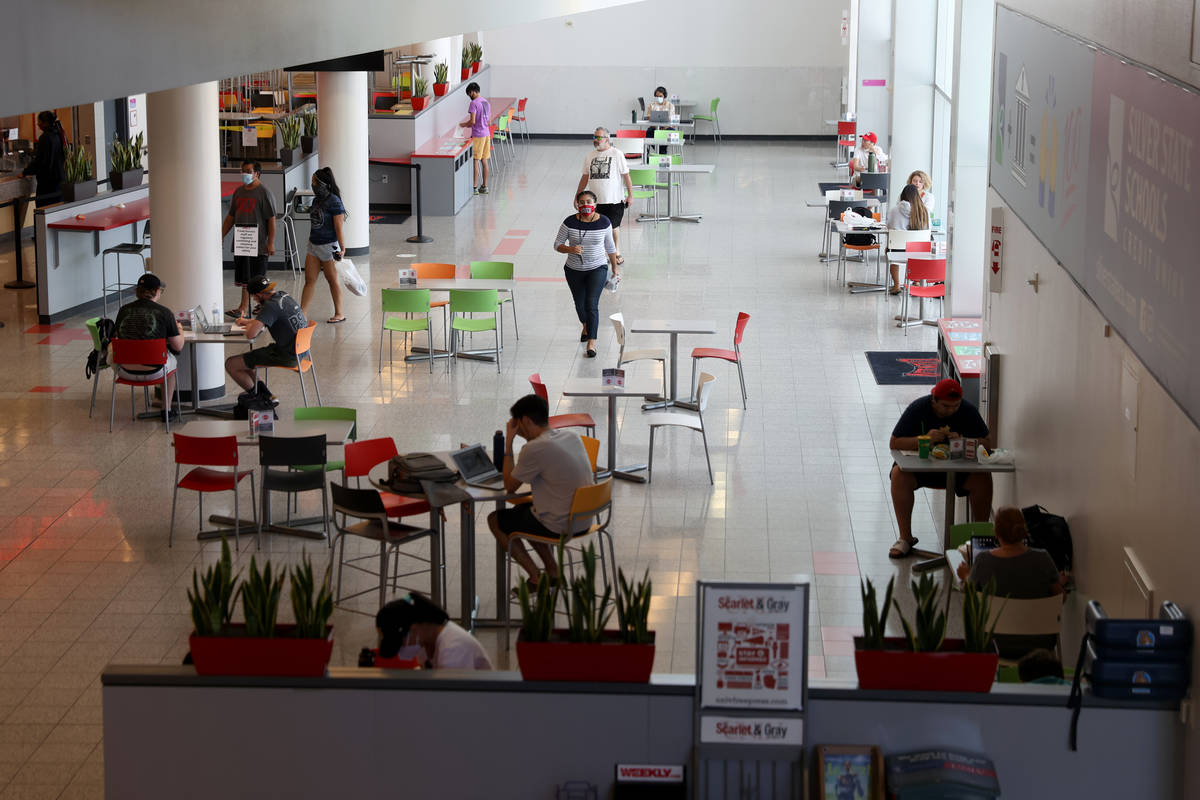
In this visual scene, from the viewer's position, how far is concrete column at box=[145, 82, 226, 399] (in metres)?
10.2

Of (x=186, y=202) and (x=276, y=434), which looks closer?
(x=276, y=434)

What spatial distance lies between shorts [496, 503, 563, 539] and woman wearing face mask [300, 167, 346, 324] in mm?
6549

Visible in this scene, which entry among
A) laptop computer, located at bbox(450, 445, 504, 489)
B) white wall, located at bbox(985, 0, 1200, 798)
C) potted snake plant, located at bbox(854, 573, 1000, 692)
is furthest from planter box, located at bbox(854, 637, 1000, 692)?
laptop computer, located at bbox(450, 445, 504, 489)

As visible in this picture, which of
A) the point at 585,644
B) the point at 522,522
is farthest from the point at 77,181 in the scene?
the point at 585,644

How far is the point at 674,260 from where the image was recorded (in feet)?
53.0

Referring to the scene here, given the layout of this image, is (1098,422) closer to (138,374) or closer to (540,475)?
(540,475)

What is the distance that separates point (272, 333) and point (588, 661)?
6004mm

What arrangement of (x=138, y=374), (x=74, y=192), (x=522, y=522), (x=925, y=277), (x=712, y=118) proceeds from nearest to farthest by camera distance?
(x=522, y=522) → (x=138, y=374) → (x=925, y=277) → (x=74, y=192) → (x=712, y=118)

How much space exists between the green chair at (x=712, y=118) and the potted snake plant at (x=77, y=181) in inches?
567

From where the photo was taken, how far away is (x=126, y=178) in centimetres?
1495

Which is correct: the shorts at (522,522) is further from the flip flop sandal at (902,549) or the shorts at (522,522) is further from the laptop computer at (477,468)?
the flip flop sandal at (902,549)

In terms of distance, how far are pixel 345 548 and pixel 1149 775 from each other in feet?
15.6

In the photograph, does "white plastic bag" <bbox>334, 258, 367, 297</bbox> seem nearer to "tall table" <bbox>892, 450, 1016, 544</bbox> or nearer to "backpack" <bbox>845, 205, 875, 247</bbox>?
"backpack" <bbox>845, 205, 875, 247</bbox>

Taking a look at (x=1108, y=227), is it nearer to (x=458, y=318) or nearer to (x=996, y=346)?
(x=996, y=346)
